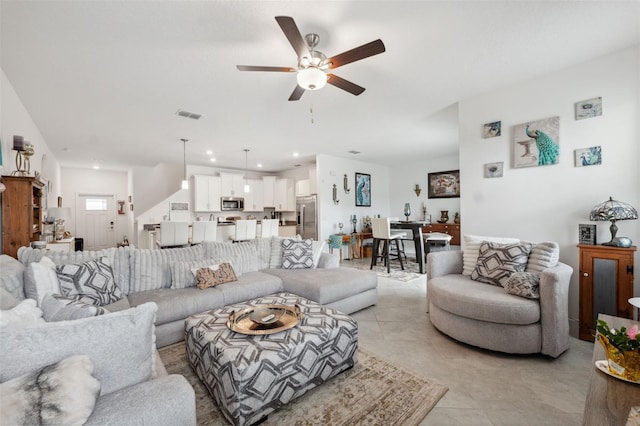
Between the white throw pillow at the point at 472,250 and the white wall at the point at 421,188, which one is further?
the white wall at the point at 421,188

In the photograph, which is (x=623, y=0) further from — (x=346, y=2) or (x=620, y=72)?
(x=346, y=2)

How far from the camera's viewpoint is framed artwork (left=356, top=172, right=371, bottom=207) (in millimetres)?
7113

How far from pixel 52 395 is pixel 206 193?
6.88 metres

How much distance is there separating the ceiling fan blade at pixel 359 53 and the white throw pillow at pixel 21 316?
7.23 feet

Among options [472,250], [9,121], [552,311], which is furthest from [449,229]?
[9,121]

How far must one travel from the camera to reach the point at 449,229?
645 cm

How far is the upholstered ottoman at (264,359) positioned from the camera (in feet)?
4.72

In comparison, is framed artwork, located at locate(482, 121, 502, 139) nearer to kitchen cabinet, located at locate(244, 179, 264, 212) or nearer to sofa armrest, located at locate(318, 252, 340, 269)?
sofa armrest, located at locate(318, 252, 340, 269)

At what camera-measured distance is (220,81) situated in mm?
2768

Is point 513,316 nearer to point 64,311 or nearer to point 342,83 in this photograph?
point 342,83

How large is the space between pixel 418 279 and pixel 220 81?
411cm

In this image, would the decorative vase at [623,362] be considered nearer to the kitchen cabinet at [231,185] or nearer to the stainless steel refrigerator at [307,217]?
the stainless steel refrigerator at [307,217]

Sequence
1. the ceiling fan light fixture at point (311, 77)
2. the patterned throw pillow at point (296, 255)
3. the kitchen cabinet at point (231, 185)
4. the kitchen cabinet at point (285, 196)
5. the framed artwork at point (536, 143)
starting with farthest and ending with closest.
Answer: the kitchen cabinet at point (285, 196) → the kitchen cabinet at point (231, 185) → the patterned throw pillow at point (296, 255) → the framed artwork at point (536, 143) → the ceiling fan light fixture at point (311, 77)

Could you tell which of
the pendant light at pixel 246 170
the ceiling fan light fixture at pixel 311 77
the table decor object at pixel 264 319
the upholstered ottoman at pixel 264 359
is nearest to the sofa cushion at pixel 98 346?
the upholstered ottoman at pixel 264 359
